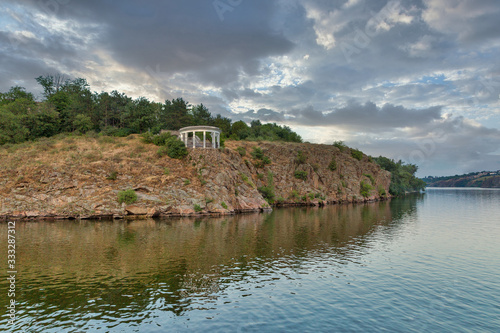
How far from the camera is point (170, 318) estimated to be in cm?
1492

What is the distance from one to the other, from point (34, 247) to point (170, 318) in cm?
2156

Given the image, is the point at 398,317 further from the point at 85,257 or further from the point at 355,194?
the point at 355,194

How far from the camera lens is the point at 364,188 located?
350 ft

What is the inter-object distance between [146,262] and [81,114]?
75646 mm

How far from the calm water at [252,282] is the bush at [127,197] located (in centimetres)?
1503

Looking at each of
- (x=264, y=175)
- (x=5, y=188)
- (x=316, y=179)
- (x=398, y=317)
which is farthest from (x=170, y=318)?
(x=316, y=179)

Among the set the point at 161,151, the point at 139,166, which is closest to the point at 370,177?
the point at 161,151

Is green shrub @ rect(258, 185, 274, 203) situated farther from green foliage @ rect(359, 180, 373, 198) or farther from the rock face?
green foliage @ rect(359, 180, 373, 198)

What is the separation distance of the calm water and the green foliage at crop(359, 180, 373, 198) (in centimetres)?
6820

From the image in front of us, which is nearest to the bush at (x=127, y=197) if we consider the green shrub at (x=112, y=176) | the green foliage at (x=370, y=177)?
the green shrub at (x=112, y=176)

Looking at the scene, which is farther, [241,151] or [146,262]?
[241,151]

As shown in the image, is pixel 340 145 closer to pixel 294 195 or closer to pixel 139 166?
pixel 294 195

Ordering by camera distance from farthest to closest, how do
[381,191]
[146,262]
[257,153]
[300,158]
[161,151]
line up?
[381,191] < [300,158] < [257,153] < [161,151] < [146,262]

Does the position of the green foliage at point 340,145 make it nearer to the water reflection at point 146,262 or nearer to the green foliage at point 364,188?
the green foliage at point 364,188
